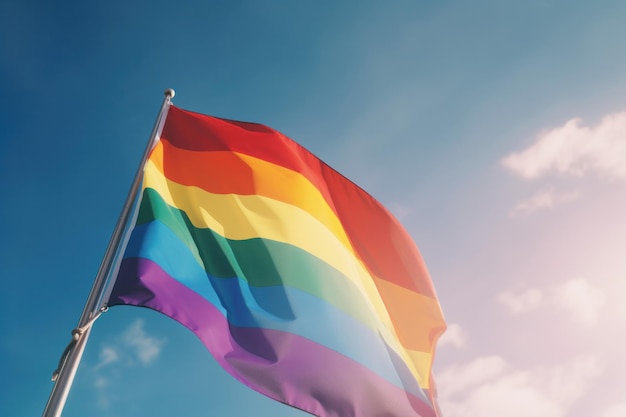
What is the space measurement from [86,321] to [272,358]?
5.70 ft

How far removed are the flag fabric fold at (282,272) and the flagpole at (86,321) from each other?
181 millimetres

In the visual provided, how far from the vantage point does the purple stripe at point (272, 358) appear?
4.74 meters

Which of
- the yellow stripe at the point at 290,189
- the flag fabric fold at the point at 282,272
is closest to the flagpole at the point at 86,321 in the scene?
the flag fabric fold at the point at 282,272

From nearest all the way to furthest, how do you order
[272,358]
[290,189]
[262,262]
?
[272,358]
[262,262]
[290,189]

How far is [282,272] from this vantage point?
6.32 meters

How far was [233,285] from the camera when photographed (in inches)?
226

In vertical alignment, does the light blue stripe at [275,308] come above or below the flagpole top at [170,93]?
below

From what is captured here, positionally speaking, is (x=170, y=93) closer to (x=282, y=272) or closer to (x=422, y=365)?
(x=282, y=272)

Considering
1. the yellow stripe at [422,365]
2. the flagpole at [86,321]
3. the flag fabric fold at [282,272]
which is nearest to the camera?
the flagpole at [86,321]

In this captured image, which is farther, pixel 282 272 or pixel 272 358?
pixel 282 272

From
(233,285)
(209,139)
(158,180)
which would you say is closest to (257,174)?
(209,139)

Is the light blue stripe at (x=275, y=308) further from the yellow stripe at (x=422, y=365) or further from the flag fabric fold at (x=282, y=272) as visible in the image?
the yellow stripe at (x=422, y=365)

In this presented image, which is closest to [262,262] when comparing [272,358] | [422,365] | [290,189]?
[272,358]

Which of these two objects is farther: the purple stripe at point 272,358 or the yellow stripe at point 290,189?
the yellow stripe at point 290,189
